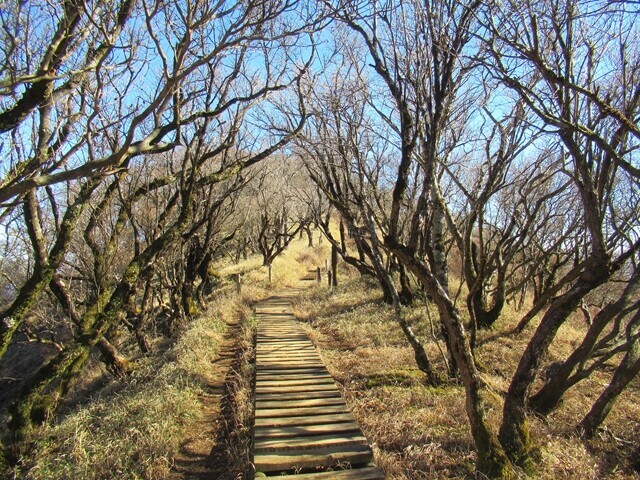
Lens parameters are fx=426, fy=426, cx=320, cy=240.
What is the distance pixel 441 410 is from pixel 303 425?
178cm

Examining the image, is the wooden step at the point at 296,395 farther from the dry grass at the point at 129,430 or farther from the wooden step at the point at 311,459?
the wooden step at the point at 311,459

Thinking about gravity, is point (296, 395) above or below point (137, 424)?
above

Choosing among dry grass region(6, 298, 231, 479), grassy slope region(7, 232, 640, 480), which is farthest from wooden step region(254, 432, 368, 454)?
dry grass region(6, 298, 231, 479)

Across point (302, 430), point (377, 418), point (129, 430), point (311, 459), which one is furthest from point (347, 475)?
point (129, 430)

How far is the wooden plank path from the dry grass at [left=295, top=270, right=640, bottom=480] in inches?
10.7

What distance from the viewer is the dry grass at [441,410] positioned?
4203 mm

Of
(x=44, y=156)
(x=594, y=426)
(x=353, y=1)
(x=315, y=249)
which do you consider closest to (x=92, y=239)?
(x=44, y=156)

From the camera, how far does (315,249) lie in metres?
34.2

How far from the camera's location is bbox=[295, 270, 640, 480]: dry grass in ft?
13.8

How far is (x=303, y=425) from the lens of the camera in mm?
5016

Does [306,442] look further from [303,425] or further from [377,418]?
[377,418]

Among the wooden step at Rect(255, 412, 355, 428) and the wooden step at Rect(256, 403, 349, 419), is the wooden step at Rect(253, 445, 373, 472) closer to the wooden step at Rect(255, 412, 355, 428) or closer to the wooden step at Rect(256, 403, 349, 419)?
the wooden step at Rect(255, 412, 355, 428)

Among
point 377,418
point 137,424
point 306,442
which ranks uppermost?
point 306,442

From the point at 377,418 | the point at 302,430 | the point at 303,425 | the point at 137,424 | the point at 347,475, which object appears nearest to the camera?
the point at 347,475
